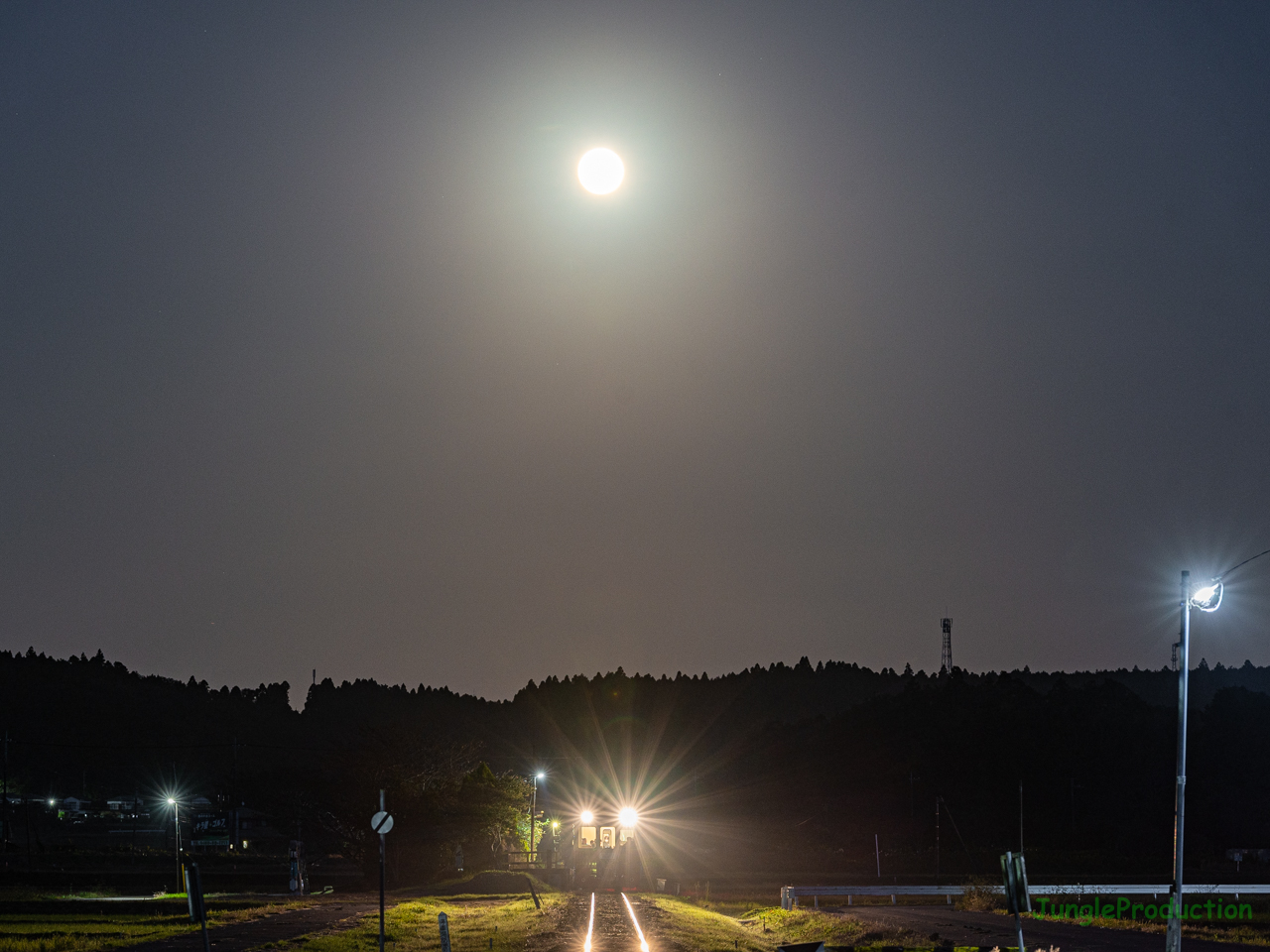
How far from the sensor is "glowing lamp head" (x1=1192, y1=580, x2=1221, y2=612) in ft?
82.2

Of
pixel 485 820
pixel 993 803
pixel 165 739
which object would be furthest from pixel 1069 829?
pixel 165 739

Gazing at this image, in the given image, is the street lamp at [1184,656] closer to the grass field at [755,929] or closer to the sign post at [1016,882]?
the sign post at [1016,882]

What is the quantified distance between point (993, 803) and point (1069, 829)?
9340 millimetres

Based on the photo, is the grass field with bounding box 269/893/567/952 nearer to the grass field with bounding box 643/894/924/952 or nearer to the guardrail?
the grass field with bounding box 643/894/924/952

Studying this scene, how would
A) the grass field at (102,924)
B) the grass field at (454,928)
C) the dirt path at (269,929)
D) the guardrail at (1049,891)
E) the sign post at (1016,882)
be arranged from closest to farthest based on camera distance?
the sign post at (1016,882) → the dirt path at (269,929) → the grass field at (102,924) → the grass field at (454,928) → the guardrail at (1049,891)

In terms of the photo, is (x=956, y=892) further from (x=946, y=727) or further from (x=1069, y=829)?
(x=946, y=727)

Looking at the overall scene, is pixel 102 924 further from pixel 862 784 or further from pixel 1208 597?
pixel 862 784

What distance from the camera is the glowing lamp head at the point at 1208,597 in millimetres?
25062

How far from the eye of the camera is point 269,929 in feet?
113


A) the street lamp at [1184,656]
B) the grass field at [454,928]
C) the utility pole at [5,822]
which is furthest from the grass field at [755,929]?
the utility pole at [5,822]

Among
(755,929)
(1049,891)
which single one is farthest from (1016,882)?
(1049,891)

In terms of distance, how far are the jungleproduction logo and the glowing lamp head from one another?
23.3 meters

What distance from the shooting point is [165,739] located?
19712cm

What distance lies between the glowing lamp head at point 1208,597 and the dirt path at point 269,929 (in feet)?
72.7
